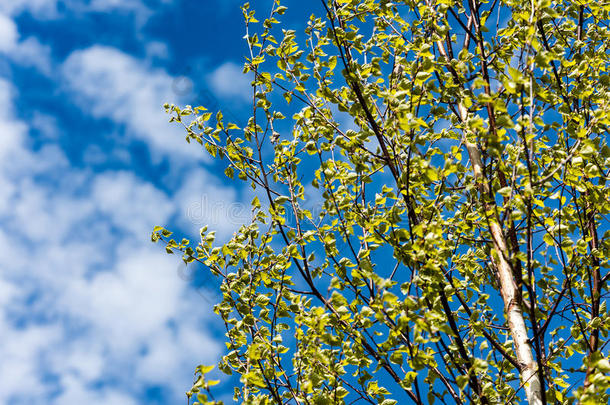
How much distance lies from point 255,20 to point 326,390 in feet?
12.8

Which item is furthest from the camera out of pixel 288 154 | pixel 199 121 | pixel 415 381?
pixel 199 121

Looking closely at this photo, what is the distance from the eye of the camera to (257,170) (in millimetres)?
5207

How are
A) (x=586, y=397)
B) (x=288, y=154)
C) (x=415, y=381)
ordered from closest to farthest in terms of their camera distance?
(x=586, y=397) → (x=415, y=381) → (x=288, y=154)

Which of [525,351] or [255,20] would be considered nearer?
[525,351]

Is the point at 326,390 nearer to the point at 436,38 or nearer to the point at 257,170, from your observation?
the point at 257,170

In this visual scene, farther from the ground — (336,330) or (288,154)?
(288,154)

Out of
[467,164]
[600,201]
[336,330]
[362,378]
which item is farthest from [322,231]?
[600,201]

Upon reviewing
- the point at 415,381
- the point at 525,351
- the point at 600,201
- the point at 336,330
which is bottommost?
the point at 415,381

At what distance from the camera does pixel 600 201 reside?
4816mm

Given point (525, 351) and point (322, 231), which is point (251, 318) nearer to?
point (322, 231)

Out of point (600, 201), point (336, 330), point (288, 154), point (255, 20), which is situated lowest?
point (336, 330)

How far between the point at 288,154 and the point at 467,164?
231 centimetres

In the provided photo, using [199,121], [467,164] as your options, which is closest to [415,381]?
[467,164]

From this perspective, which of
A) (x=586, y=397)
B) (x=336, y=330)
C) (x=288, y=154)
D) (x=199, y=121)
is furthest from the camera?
(x=199, y=121)
